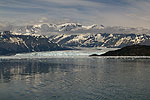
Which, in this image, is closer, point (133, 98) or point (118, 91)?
point (133, 98)

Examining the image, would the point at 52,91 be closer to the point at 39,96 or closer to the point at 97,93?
the point at 39,96

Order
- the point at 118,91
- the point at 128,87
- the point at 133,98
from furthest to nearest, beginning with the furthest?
the point at 128,87 → the point at 118,91 → the point at 133,98

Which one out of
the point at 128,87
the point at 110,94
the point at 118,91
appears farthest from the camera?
the point at 128,87

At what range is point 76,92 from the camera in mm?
39156

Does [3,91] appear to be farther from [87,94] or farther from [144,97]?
[144,97]

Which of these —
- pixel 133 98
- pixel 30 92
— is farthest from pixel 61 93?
pixel 133 98

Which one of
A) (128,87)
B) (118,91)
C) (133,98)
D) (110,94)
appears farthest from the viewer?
(128,87)

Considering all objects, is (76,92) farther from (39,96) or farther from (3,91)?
(3,91)

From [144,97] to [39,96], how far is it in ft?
50.1

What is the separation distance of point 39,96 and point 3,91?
25.6 feet

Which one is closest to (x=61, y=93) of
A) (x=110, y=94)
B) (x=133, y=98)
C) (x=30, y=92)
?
(x=30, y=92)

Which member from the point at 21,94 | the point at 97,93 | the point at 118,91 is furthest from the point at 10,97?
the point at 118,91

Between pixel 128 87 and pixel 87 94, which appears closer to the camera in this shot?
pixel 87 94

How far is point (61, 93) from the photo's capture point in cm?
3828
